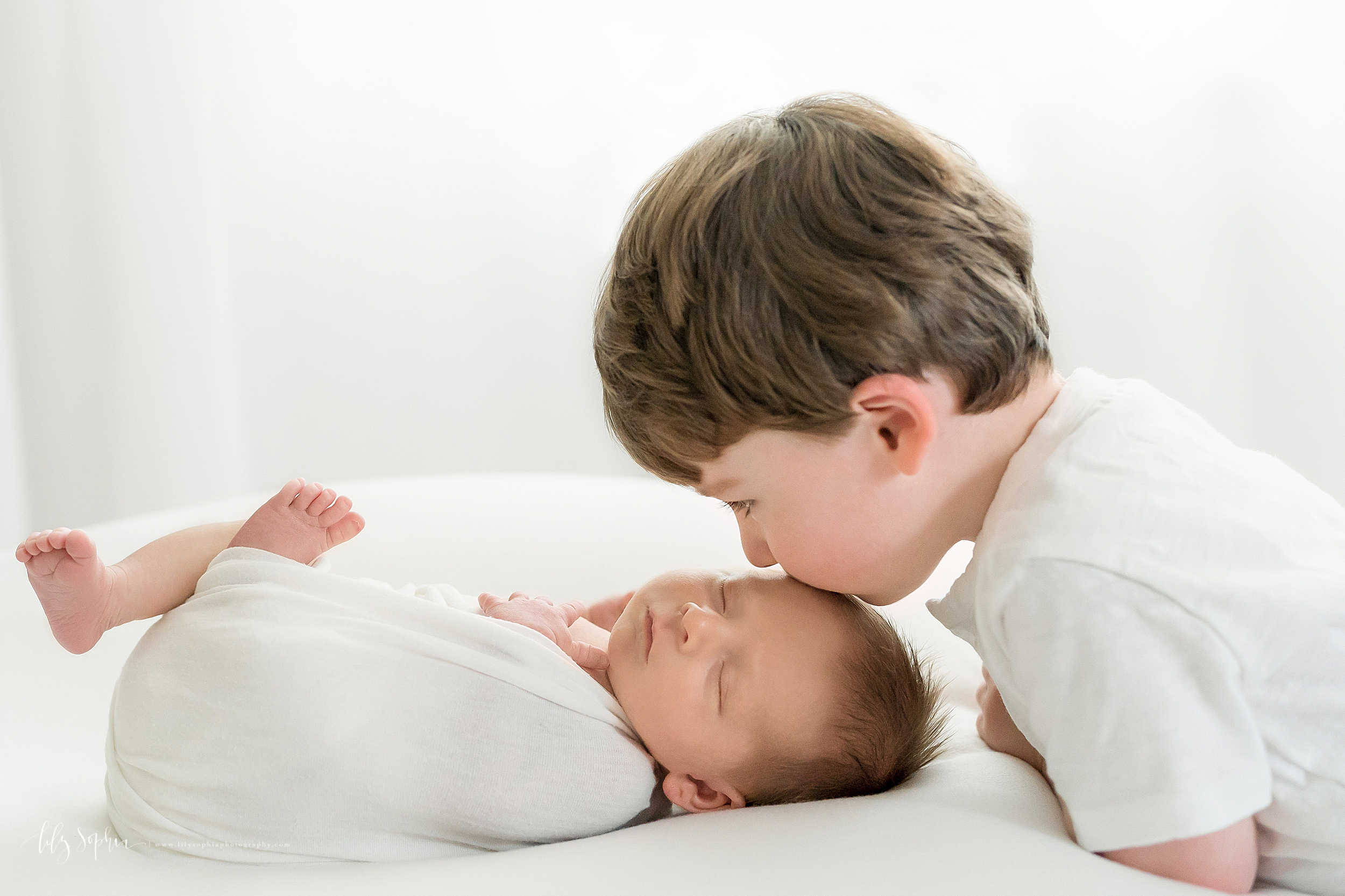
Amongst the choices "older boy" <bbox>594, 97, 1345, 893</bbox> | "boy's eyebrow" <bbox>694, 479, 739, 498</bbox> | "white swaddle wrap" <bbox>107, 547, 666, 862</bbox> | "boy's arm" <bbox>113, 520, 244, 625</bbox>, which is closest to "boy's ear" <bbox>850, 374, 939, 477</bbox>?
"older boy" <bbox>594, 97, 1345, 893</bbox>

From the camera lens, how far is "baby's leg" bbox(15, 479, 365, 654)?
3.11ft

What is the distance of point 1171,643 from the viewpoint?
2.55ft

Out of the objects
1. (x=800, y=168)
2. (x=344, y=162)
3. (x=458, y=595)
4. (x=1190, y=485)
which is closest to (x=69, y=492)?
(x=344, y=162)

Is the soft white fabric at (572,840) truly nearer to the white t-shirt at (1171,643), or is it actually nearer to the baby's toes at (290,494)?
the white t-shirt at (1171,643)

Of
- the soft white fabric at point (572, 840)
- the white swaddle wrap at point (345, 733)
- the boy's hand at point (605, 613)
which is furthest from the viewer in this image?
the boy's hand at point (605, 613)

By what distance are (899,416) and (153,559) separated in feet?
2.38

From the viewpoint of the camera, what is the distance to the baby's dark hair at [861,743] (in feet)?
3.27

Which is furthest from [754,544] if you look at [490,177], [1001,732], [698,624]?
[490,177]

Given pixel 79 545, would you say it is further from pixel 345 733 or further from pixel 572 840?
pixel 572 840

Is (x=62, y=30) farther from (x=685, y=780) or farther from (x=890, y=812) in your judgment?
(x=890, y=812)

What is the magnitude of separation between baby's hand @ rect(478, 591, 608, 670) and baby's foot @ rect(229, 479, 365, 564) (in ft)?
0.56

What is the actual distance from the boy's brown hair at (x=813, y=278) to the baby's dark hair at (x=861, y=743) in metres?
0.27

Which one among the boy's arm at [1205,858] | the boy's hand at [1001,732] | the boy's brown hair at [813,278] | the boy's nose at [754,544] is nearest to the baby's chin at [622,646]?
the boy's nose at [754,544]

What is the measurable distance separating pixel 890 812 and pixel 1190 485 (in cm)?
36
